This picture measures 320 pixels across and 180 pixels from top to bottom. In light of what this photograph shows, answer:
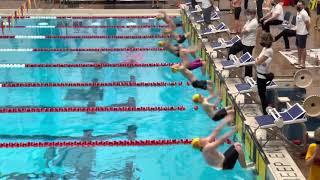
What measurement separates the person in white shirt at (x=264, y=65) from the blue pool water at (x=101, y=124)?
0.90m

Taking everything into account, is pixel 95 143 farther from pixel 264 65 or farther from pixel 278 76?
pixel 278 76

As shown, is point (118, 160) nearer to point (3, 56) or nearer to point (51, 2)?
point (3, 56)

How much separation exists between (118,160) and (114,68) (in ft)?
13.5

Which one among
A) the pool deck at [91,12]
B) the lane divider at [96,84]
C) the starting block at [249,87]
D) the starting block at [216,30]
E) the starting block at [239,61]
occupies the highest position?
the pool deck at [91,12]

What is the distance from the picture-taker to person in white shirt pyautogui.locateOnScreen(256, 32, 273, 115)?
6801mm

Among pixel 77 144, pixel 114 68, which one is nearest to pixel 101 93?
pixel 114 68

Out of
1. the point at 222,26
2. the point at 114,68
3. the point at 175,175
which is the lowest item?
the point at 175,175

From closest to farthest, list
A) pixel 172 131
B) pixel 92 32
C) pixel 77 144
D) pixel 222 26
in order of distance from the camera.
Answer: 1. pixel 77 144
2. pixel 172 131
3. pixel 222 26
4. pixel 92 32

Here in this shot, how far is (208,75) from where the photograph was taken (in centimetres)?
1030

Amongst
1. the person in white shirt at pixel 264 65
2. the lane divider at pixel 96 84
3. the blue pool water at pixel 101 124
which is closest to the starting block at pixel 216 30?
the blue pool water at pixel 101 124

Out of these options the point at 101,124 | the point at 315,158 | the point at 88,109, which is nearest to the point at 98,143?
the point at 101,124

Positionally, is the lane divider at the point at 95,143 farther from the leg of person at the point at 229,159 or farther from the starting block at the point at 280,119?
the leg of person at the point at 229,159

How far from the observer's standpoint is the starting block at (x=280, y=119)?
616 cm

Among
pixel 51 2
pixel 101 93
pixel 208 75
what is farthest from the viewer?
pixel 51 2
